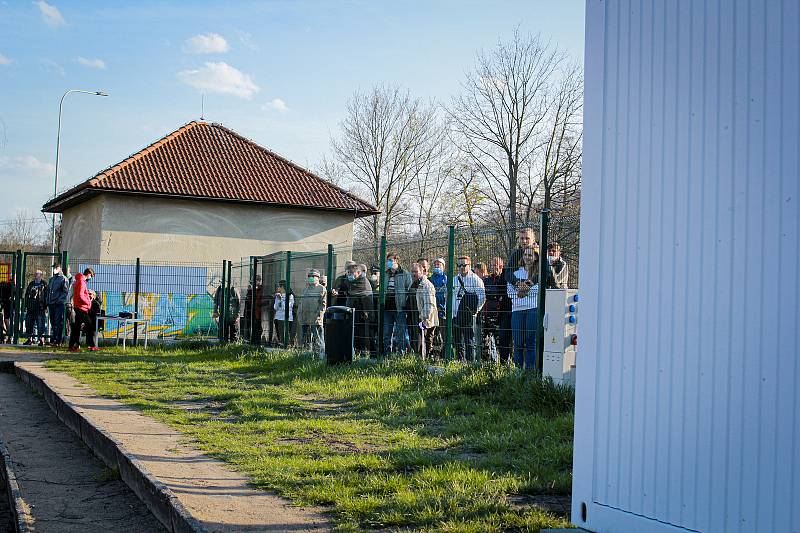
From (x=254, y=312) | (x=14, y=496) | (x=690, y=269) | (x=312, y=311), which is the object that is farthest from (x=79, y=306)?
(x=690, y=269)

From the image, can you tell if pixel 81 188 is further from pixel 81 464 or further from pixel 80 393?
pixel 81 464

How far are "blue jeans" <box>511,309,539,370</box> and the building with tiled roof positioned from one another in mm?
22896

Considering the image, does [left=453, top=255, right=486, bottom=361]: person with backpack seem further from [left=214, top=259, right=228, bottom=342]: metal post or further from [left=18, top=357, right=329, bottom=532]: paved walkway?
[left=214, top=259, right=228, bottom=342]: metal post

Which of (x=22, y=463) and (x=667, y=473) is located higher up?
(x=667, y=473)

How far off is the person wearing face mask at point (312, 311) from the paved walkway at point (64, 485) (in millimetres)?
6065

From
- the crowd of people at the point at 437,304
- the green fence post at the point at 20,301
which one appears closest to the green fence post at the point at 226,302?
the crowd of people at the point at 437,304

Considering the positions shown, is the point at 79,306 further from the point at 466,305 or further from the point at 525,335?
the point at 525,335

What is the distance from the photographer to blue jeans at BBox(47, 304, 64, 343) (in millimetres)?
21680

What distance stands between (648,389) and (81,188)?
30.2 metres

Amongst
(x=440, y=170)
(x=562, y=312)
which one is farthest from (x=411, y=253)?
(x=440, y=170)

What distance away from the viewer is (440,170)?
47750 millimetres

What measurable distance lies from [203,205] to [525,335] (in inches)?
952

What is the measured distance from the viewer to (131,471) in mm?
7047

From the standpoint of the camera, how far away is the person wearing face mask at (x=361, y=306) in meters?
13.9
